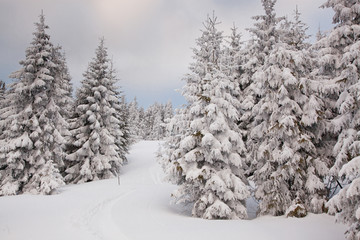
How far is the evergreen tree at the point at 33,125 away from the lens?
66.3ft

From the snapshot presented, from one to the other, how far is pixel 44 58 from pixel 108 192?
13.1 metres

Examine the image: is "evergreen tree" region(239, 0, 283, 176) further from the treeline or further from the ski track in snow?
the ski track in snow

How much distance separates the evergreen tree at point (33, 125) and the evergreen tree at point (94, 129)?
3.94 metres

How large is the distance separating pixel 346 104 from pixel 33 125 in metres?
21.5

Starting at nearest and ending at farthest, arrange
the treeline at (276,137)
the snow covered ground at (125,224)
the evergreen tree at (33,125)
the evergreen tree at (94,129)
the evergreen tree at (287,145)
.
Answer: the snow covered ground at (125,224)
the treeline at (276,137)
the evergreen tree at (287,145)
the evergreen tree at (33,125)
the evergreen tree at (94,129)

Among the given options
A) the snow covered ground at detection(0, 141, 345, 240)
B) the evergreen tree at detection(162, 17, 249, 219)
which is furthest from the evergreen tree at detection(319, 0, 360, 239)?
the evergreen tree at detection(162, 17, 249, 219)

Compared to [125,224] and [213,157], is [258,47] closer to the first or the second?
[213,157]

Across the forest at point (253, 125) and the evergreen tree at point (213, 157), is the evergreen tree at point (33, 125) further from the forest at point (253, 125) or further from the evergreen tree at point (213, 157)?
the evergreen tree at point (213, 157)

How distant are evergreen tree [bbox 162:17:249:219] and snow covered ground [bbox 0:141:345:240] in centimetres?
131

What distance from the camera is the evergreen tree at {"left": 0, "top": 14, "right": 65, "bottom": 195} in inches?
795

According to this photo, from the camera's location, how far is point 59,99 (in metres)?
23.6

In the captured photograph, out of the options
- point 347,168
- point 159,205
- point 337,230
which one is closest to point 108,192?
point 159,205

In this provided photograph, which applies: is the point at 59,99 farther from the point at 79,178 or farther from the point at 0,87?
the point at 0,87

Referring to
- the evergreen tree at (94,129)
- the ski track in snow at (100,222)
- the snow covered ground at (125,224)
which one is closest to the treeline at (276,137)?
the snow covered ground at (125,224)
